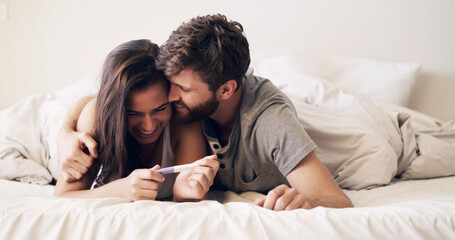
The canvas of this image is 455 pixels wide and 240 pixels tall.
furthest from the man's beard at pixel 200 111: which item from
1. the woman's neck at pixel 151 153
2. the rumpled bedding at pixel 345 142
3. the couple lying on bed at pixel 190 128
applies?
the rumpled bedding at pixel 345 142

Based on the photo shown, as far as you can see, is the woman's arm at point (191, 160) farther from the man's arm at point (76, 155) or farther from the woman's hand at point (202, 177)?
the man's arm at point (76, 155)

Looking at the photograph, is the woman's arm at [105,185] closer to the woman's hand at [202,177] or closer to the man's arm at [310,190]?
the woman's hand at [202,177]

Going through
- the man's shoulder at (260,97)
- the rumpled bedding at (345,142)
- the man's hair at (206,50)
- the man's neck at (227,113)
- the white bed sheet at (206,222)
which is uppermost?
the man's hair at (206,50)

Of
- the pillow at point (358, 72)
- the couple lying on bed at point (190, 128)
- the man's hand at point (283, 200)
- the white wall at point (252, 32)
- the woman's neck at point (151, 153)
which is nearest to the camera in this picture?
the man's hand at point (283, 200)

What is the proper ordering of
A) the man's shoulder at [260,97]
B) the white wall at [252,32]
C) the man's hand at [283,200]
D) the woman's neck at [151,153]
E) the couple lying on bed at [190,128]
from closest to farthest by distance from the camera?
1. the man's hand at [283,200]
2. the couple lying on bed at [190,128]
3. the man's shoulder at [260,97]
4. the woman's neck at [151,153]
5. the white wall at [252,32]

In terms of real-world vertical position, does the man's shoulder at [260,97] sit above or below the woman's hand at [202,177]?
above

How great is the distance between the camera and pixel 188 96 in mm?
1188

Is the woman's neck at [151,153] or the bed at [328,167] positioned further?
the woman's neck at [151,153]

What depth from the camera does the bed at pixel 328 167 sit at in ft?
2.66

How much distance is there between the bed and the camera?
810mm

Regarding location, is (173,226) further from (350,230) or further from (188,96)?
(188,96)

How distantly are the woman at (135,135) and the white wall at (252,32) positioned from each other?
1.05 meters

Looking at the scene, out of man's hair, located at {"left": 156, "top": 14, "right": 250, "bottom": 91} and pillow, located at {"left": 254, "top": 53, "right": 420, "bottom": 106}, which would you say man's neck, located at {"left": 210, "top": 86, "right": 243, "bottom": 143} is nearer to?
man's hair, located at {"left": 156, "top": 14, "right": 250, "bottom": 91}

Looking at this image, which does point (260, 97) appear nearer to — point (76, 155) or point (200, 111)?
point (200, 111)
